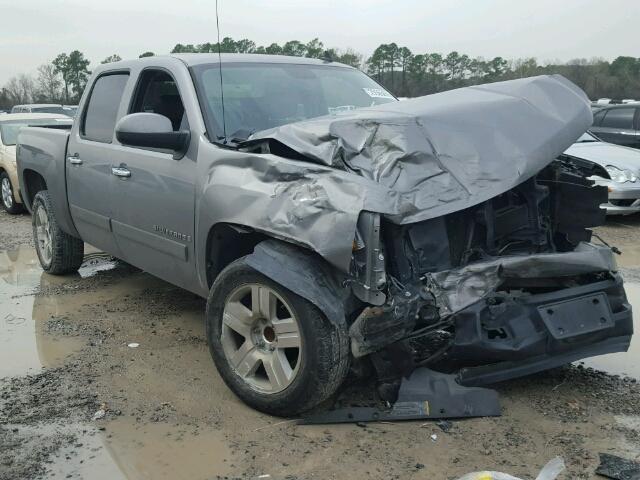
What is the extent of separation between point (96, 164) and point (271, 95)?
1564 millimetres

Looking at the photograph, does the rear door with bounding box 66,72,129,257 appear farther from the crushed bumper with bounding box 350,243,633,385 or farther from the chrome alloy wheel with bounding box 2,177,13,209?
the chrome alloy wheel with bounding box 2,177,13,209

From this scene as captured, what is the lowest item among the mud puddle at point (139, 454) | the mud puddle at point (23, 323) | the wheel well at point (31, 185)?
the mud puddle at point (23, 323)

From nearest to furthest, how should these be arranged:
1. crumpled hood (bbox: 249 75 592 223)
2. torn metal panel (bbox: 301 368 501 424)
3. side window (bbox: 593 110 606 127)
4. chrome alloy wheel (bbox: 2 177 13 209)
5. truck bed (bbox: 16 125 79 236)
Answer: crumpled hood (bbox: 249 75 592 223) < torn metal panel (bbox: 301 368 501 424) < truck bed (bbox: 16 125 79 236) < chrome alloy wheel (bbox: 2 177 13 209) < side window (bbox: 593 110 606 127)

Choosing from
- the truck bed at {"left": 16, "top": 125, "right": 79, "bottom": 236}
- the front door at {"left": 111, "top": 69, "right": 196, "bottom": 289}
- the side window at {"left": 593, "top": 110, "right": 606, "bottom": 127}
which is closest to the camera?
the front door at {"left": 111, "top": 69, "right": 196, "bottom": 289}

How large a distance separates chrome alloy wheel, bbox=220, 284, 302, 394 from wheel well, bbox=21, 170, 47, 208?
12.6ft

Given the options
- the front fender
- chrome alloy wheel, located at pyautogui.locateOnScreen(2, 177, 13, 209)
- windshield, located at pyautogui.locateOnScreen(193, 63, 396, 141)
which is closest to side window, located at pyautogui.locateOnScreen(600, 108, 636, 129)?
windshield, located at pyautogui.locateOnScreen(193, 63, 396, 141)

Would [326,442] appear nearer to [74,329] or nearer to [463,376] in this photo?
[463,376]

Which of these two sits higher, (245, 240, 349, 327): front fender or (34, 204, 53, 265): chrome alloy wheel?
(245, 240, 349, 327): front fender

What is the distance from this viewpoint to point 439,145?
3359mm

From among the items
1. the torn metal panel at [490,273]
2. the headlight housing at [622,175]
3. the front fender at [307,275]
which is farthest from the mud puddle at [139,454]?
the headlight housing at [622,175]

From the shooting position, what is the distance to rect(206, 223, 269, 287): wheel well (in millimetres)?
3775

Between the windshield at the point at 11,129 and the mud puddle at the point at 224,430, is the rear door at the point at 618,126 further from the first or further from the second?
the windshield at the point at 11,129

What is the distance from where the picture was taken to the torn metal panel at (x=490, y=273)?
316 cm

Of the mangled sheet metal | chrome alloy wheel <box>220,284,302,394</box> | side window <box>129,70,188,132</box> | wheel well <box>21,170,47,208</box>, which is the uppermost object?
side window <box>129,70,188,132</box>
